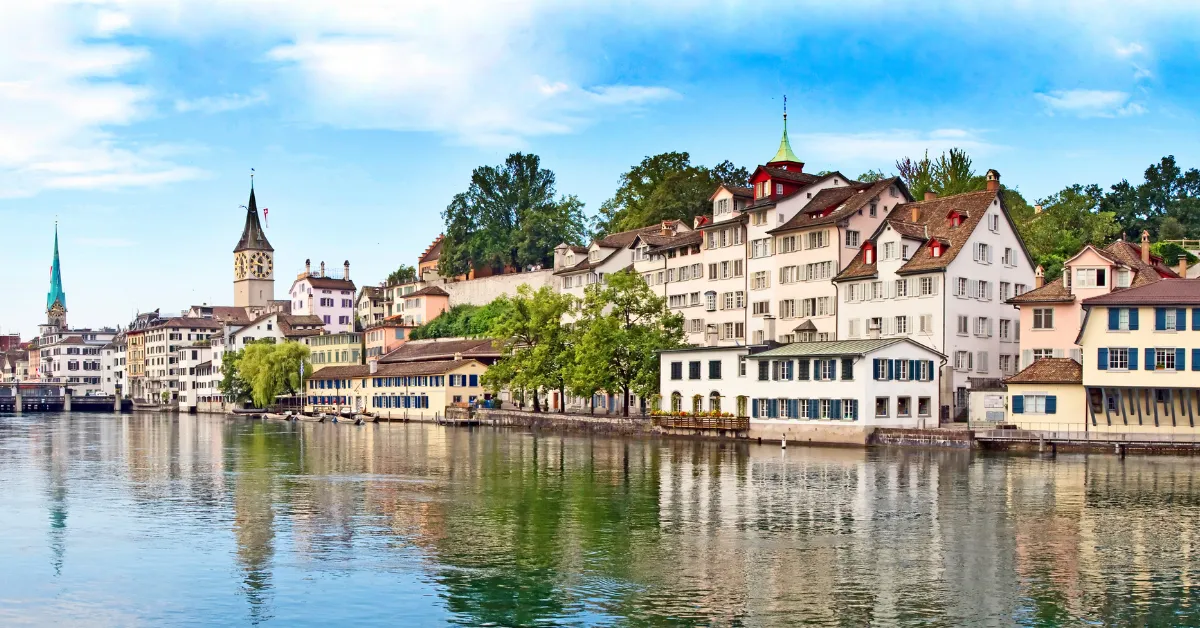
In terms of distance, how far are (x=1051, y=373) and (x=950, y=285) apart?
9.95 metres

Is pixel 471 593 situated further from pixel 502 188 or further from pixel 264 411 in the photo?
pixel 264 411

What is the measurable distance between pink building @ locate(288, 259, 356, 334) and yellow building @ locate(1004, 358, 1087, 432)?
134627mm

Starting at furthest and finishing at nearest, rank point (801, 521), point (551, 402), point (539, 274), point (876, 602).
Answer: point (539, 274) → point (551, 402) → point (801, 521) → point (876, 602)

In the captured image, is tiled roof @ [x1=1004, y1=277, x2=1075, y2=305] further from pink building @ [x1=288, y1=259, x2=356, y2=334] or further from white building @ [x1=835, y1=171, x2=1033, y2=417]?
pink building @ [x1=288, y1=259, x2=356, y2=334]

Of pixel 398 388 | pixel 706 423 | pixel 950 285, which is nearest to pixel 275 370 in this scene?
pixel 398 388

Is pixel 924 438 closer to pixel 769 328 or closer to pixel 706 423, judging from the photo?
pixel 706 423

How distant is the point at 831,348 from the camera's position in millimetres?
78938

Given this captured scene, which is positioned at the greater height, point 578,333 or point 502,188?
point 502,188

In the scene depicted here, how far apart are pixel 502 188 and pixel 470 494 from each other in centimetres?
10175

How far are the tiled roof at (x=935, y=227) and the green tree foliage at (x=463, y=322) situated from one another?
5517cm

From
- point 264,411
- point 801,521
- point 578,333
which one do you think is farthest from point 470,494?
point 264,411

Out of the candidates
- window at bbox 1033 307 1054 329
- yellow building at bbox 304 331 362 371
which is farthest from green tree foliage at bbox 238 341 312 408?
window at bbox 1033 307 1054 329

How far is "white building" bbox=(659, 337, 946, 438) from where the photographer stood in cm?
7562

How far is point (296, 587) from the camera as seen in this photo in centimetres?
3275
